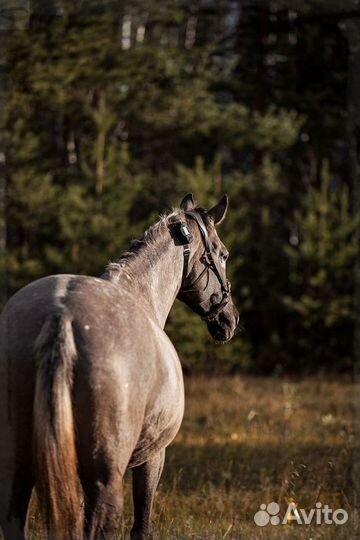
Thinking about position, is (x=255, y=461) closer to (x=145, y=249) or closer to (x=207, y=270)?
(x=207, y=270)

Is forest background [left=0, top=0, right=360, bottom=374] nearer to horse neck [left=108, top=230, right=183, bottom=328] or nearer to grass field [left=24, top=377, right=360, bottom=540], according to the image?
grass field [left=24, top=377, right=360, bottom=540]

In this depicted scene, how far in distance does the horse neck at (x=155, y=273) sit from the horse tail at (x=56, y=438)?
2.98ft

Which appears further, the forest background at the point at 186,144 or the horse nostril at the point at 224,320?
the forest background at the point at 186,144

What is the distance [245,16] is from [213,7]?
1.03m

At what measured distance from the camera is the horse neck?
4.42 meters

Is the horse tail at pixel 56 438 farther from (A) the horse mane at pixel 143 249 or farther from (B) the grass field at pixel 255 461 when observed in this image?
(B) the grass field at pixel 255 461

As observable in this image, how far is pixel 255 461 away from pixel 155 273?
14.1 ft

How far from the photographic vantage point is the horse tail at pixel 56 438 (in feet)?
11.0

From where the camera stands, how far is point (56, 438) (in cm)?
336

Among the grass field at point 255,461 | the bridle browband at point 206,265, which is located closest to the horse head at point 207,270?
the bridle browband at point 206,265

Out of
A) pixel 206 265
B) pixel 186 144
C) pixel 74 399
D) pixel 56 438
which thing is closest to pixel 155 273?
pixel 206 265

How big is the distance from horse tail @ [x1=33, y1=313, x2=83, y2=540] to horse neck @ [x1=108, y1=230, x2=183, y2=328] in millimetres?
909

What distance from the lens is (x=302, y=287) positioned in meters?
16.3

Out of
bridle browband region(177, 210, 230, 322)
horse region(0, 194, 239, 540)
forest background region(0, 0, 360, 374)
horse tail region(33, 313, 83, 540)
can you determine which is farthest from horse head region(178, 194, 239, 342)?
forest background region(0, 0, 360, 374)
